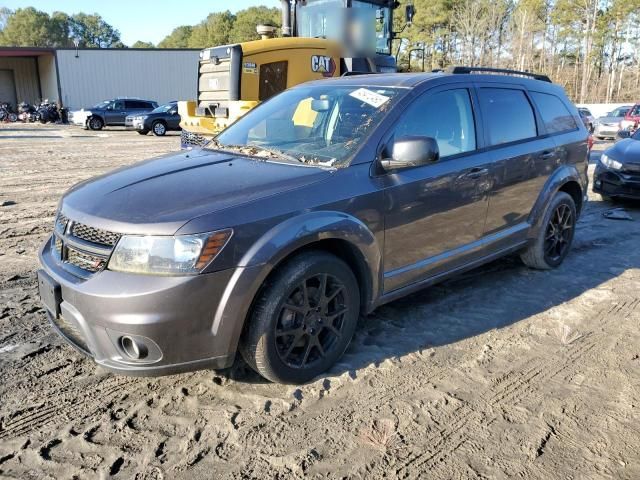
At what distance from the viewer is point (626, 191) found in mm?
8195

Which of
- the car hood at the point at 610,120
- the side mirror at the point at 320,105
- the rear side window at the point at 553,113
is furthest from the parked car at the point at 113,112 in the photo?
the side mirror at the point at 320,105

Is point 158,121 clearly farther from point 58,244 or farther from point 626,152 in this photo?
point 58,244

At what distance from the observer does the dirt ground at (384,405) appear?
256 cm

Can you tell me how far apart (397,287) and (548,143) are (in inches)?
92.2

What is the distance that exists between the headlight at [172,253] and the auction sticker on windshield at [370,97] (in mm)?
1665

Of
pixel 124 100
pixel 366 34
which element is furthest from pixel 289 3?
pixel 124 100

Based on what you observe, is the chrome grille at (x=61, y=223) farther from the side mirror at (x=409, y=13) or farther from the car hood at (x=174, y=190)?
the side mirror at (x=409, y=13)

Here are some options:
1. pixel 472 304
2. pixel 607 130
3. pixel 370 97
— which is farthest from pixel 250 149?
pixel 607 130

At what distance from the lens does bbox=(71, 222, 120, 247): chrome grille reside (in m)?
2.74

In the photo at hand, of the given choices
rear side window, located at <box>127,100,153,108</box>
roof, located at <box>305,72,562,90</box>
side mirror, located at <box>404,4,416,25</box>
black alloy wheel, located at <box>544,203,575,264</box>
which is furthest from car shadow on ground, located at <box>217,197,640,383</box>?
rear side window, located at <box>127,100,153,108</box>

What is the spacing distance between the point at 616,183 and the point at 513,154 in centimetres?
486

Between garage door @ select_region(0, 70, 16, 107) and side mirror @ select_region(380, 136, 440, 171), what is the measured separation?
156 feet

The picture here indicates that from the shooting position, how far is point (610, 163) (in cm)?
852

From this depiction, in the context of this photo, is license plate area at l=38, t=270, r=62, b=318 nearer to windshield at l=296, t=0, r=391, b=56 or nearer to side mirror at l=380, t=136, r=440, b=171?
side mirror at l=380, t=136, r=440, b=171
